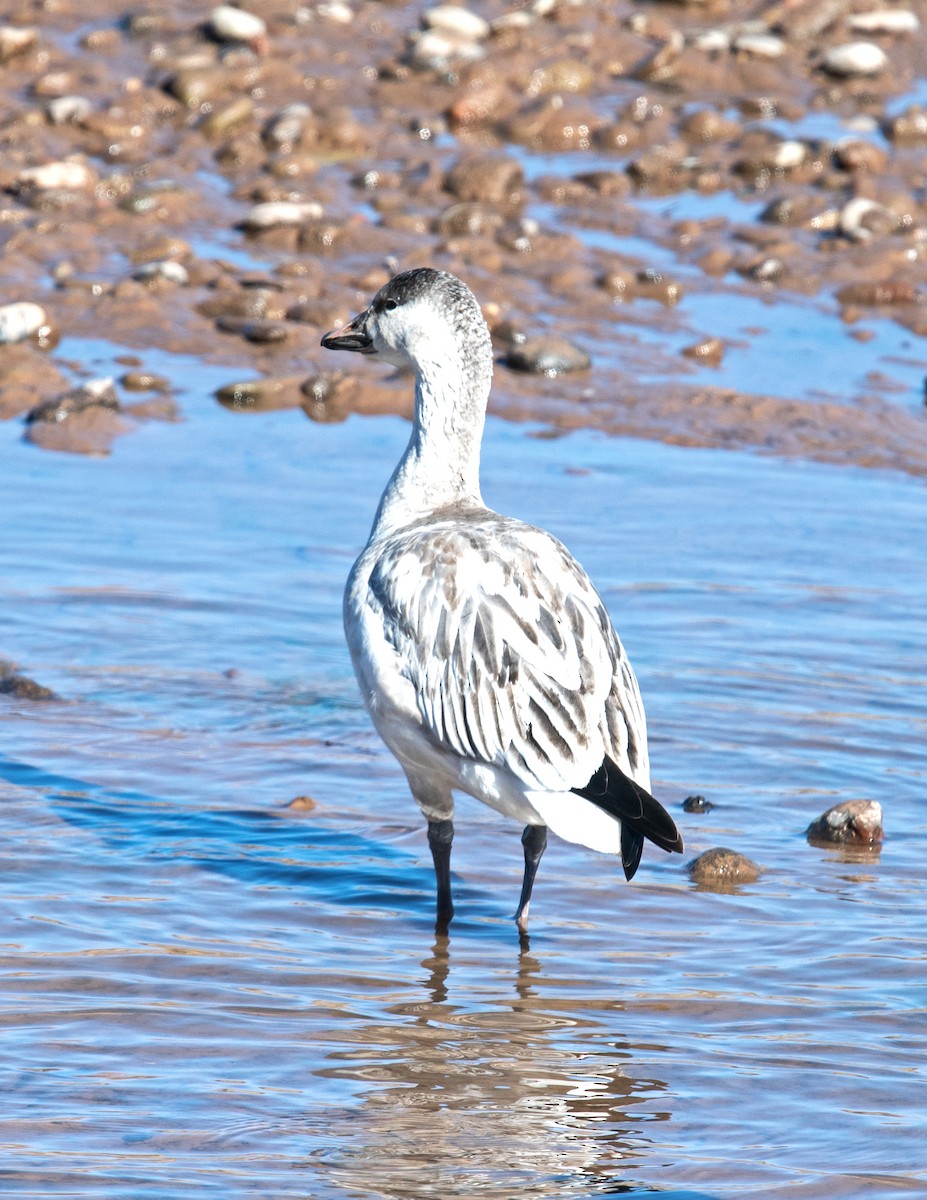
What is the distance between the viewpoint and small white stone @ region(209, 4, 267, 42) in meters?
13.6

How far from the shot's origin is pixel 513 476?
9.20 m

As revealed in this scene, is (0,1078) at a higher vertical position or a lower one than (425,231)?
lower

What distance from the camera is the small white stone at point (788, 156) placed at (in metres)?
13.2

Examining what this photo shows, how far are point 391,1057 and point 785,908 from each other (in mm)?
1497

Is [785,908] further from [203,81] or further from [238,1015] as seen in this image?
[203,81]

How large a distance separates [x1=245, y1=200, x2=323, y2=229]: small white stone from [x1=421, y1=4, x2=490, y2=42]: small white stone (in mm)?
3112

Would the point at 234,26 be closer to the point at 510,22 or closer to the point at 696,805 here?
the point at 510,22

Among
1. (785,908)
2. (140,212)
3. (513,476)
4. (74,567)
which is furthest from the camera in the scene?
(140,212)

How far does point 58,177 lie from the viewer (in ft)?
38.7

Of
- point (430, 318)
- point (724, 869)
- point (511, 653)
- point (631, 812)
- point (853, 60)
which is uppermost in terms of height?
point (853, 60)

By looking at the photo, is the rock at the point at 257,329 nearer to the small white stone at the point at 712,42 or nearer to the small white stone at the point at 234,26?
the small white stone at the point at 234,26

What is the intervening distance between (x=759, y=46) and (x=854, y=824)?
1008 cm

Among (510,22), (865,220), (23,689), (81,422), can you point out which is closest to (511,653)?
(23,689)

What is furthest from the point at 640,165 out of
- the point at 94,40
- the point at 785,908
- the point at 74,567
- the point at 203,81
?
the point at 785,908
